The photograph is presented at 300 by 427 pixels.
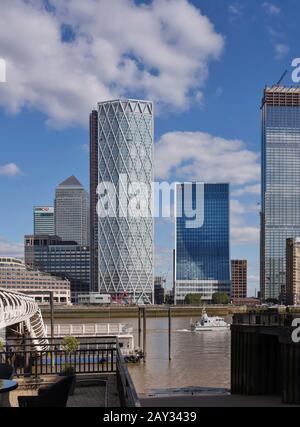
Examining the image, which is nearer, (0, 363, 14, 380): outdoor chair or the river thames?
(0, 363, 14, 380): outdoor chair

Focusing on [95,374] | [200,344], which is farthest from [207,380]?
[200,344]

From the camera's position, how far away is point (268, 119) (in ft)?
529

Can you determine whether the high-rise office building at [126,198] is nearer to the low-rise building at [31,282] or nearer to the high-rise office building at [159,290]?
the low-rise building at [31,282]

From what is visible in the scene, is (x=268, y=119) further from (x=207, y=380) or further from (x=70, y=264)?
(x=207, y=380)

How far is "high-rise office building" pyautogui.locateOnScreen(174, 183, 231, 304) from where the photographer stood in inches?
5033

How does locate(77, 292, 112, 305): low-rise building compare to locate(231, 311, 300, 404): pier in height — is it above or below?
below

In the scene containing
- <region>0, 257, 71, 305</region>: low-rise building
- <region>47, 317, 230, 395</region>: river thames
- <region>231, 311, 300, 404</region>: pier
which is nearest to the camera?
<region>231, 311, 300, 404</region>: pier

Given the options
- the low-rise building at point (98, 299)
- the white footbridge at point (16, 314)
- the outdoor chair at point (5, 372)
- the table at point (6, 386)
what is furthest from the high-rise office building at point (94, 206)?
the table at point (6, 386)

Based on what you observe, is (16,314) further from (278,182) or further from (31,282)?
(278,182)

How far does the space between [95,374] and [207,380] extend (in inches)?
608

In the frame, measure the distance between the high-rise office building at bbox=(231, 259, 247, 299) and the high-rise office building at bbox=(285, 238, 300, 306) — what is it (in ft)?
58.1

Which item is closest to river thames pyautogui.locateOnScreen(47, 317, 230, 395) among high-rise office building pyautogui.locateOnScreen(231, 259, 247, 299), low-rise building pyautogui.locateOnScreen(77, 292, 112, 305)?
low-rise building pyautogui.locateOnScreen(77, 292, 112, 305)

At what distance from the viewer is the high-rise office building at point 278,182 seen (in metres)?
161

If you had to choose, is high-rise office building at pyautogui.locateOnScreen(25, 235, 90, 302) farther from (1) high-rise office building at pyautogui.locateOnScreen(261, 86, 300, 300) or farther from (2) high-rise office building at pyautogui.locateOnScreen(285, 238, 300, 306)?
(2) high-rise office building at pyautogui.locateOnScreen(285, 238, 300, 306)
